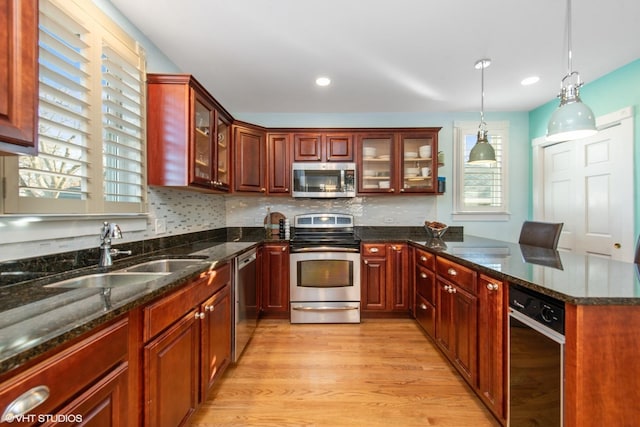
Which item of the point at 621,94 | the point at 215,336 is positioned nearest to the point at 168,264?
the point at 215,336

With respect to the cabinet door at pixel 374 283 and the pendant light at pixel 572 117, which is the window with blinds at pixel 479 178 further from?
the pendant light at pixel 572 117

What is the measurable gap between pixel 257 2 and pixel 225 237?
8.53ft

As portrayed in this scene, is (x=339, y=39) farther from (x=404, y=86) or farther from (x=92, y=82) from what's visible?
(x=92, y=82)

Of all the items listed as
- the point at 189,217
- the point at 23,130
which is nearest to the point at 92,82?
the point at 23,130

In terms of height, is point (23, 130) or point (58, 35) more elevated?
point (58, 35)

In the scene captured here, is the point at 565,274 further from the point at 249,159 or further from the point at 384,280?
the point at 249,159

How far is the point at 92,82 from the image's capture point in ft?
5.11

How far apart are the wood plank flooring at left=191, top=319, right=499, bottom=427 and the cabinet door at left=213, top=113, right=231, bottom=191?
1539 mm

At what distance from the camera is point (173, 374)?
1265mm

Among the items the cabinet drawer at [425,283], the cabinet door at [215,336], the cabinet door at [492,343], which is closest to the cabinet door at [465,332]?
the cabinet door at [492,343]

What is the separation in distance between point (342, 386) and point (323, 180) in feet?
7.10

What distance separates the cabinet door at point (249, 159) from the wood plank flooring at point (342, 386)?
162cm

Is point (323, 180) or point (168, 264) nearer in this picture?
point (168, 264)

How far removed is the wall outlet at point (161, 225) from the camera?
2.18m
